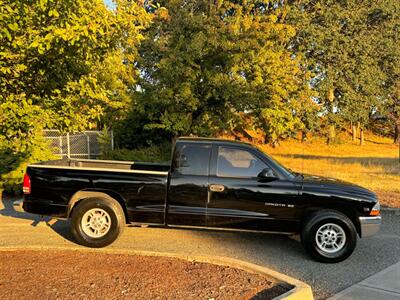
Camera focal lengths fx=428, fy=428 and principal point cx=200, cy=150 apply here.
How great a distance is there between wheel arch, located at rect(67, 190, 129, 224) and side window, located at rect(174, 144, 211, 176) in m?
1.02

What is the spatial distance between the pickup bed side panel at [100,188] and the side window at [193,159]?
1.02 feet

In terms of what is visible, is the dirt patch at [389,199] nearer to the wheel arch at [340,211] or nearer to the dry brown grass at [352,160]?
the dry brown grass at [352,160]

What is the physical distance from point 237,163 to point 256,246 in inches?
57.4

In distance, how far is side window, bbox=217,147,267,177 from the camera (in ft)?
21.6

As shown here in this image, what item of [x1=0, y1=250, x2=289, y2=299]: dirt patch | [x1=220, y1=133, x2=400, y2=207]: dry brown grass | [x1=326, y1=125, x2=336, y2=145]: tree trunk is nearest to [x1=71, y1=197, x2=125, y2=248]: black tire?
[x1=0, y1=250, x2=289, y2=299]: dirt patch

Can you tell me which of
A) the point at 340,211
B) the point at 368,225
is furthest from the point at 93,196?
the point at 368,225

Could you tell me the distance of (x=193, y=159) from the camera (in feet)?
21.9

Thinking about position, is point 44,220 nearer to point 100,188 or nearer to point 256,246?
point 100,188

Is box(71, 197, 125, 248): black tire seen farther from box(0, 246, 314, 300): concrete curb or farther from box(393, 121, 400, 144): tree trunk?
box(393, 121, 400, 144): tree trunk

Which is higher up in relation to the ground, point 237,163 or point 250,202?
point 237,163

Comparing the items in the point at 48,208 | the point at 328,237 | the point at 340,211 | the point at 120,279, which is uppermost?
the point at 340,211

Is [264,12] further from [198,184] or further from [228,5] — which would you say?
[198,184]

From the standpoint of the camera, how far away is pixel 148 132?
2114 cm

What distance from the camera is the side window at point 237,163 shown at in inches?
259
